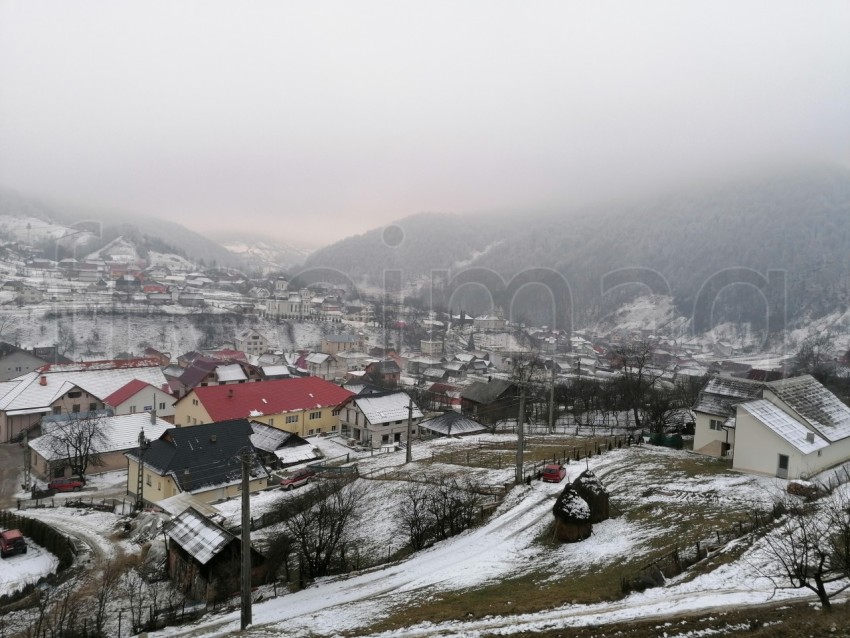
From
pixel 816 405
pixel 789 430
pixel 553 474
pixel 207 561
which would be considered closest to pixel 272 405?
pixel 553 474

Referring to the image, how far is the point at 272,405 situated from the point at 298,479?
15494mm

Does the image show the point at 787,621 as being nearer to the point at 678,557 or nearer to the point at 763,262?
the point at 678,557

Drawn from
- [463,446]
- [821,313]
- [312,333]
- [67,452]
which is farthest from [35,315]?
[821,313]

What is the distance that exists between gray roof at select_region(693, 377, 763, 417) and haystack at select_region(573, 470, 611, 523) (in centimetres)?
1334

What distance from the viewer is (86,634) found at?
14.1 meters

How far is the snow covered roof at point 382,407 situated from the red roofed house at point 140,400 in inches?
763

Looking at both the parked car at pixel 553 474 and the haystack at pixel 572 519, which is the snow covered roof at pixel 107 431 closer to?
the parked car at pixel 553 474

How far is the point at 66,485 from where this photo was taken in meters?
32.2

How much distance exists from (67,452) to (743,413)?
4033 centimetres

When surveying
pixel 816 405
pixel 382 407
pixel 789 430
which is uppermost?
pixel 816 405

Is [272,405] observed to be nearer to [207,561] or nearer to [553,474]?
[553,474]

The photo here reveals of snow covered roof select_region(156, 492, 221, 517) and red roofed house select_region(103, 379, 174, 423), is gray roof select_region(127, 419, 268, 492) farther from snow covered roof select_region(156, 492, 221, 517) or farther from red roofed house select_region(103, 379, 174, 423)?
red roofed house select_region(103, 379, 174, 423)

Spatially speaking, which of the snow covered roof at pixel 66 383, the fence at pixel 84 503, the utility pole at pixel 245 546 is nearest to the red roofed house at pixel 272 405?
the snow covered roof at pixel 66 383

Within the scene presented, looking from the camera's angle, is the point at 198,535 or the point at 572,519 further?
the point at 198,535
